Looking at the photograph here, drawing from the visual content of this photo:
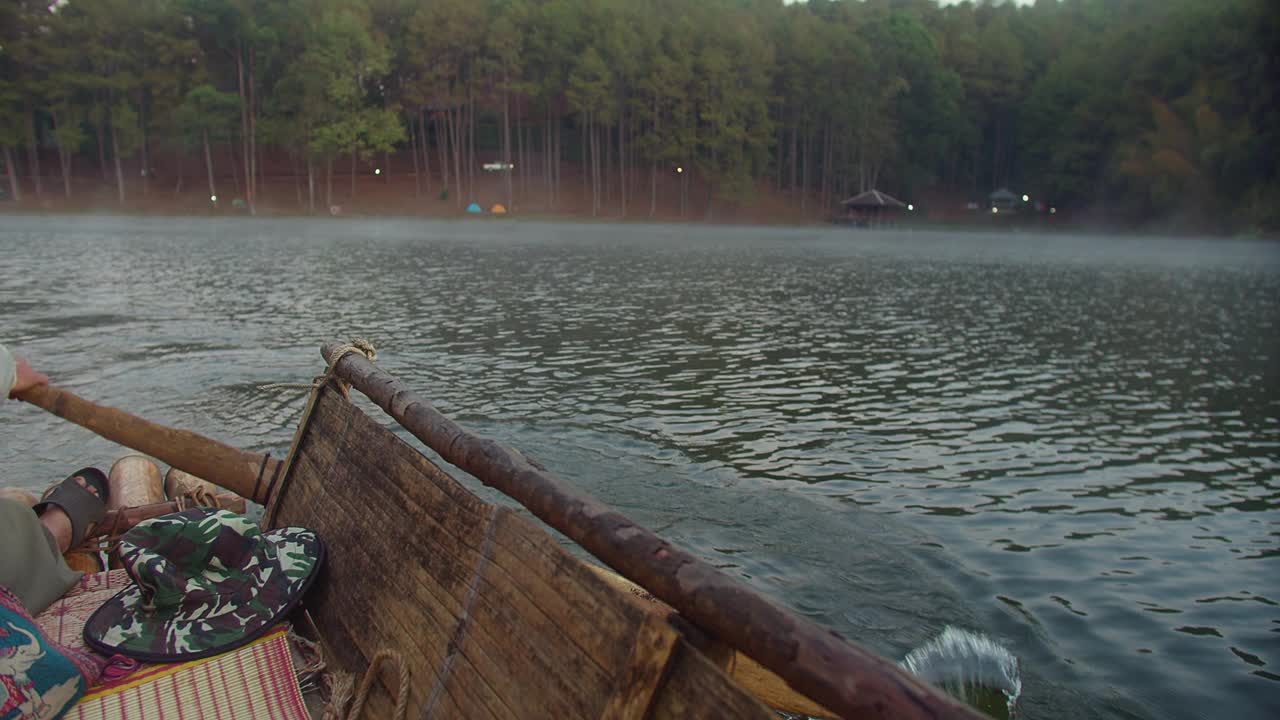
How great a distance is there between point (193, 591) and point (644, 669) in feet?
6.68

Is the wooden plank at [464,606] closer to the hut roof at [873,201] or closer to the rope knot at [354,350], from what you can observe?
the rope knot at [354,350]

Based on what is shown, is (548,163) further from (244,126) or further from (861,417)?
(861,417)

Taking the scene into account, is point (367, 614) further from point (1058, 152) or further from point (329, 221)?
point (1058, 152)

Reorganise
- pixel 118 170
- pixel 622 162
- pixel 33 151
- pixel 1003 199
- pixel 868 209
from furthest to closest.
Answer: pixel 1003 199, pixel 868 209, pixel 622 162, pixel 33 151, pixel 118 170

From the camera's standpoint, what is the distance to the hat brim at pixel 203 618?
2.92 metres

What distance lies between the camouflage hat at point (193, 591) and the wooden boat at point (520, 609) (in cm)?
26

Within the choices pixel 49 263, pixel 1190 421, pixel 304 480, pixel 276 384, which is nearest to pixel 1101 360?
pixel 1190 421

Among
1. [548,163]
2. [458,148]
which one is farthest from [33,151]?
[548,163]

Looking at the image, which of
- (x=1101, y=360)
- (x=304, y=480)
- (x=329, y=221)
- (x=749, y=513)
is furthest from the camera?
(x=329, y=221)

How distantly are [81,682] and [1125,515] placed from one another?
22.7 ft

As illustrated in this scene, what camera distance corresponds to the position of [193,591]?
3.05 m

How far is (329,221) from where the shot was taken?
51.2 meters

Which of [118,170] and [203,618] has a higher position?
[118,170]

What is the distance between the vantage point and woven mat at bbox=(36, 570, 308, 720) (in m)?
2.74
